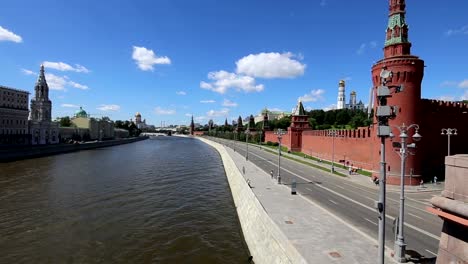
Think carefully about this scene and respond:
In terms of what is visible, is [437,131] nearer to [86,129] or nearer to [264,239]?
[264,239]

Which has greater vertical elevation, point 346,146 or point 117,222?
point 346,146

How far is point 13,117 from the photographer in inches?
3285

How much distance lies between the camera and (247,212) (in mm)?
22000

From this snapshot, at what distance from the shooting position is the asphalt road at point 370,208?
1548cm

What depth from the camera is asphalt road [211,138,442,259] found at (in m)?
15.5

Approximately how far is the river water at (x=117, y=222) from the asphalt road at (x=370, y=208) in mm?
6696

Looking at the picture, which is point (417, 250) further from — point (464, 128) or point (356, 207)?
point (464, 128)

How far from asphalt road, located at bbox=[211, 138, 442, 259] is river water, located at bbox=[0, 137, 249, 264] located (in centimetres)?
670

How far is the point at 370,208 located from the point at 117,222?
17.7 m

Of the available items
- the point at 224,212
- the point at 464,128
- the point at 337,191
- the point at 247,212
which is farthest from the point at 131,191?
the point at 464,128

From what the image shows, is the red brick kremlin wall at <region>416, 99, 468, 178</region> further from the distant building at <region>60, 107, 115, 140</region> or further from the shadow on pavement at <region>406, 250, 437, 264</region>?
the distant building at <region>60, 107, 115, 140</region>

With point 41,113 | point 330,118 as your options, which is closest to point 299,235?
point 41,113

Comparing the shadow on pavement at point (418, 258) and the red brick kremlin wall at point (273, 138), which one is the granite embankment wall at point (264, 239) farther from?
the red brick kremlin wall at point (273, 138)

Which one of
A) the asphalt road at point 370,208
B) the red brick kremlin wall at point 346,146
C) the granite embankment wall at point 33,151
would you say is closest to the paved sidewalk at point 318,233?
the asphalt road at point 370,208
